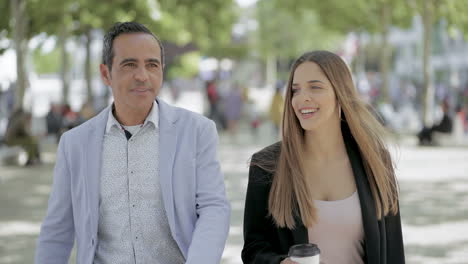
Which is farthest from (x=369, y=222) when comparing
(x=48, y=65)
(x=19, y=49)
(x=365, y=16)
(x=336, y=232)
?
(x=48, y=65)

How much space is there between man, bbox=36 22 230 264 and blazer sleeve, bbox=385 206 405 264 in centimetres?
86

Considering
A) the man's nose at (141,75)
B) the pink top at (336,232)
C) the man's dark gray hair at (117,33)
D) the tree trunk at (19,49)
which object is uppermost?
the tree trunk at (19,49)

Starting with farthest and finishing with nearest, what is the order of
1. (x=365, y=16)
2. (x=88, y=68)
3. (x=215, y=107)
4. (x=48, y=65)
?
(x=48, y=65) < (x=365, y=16) < (x=88, y=68) < (x=215, y=107)

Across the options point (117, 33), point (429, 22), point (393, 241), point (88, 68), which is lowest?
point (393, 241)

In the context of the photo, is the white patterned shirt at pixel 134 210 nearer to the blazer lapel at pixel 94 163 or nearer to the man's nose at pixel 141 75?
the blazer lapel at pixel 94 163

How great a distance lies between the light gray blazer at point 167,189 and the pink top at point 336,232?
0.47m

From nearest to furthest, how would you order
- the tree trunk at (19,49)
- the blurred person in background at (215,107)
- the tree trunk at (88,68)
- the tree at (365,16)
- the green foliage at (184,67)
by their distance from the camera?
the tree trunk at (19,49) → the blurred person in background at (215,107) → the tree at (365,16) → the tree trunk at (88,68) → the green foliage at (184,67)

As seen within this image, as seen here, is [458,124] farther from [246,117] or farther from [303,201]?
[303,201]

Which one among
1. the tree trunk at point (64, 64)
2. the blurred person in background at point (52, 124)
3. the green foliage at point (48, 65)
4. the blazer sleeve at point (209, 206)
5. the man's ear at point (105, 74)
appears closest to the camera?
the blazer sleeve at point (209, 206)

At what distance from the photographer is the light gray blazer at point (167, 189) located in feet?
10.7

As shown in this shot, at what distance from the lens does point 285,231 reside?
3445 mm

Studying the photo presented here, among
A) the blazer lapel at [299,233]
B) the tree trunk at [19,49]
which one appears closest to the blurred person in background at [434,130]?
the tree trunk at [19,49]

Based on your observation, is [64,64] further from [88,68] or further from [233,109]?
[233,109]

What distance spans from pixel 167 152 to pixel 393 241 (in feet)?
4.07
